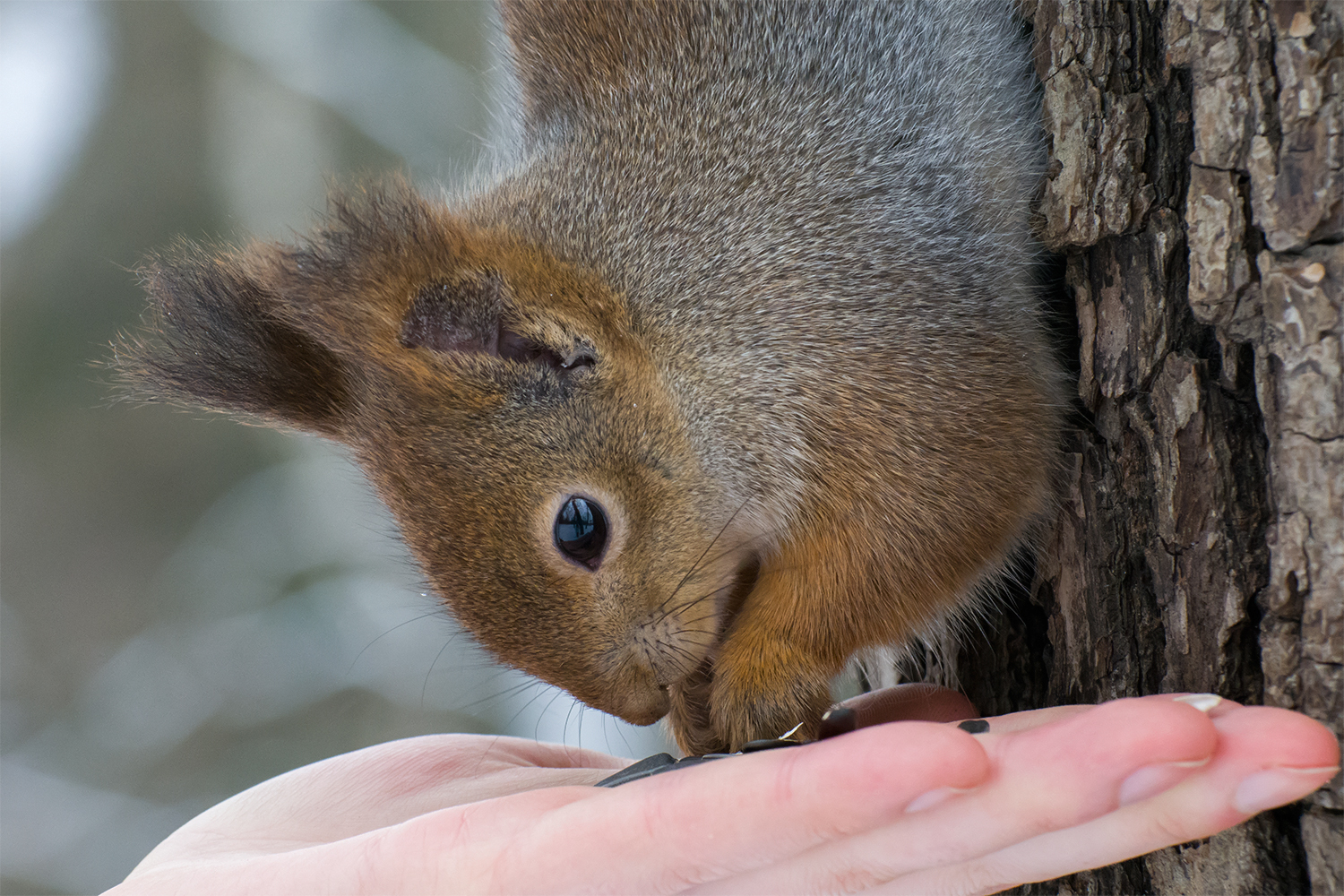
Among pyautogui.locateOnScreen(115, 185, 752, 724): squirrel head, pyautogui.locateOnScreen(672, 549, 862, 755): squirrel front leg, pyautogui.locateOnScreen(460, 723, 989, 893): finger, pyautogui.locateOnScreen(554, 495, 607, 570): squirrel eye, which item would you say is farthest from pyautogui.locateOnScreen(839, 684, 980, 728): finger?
pyautogui.locateOnScreen(460, 723, 989, 893): finger

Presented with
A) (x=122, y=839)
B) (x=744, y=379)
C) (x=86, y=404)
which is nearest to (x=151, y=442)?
(x=86, y=404)

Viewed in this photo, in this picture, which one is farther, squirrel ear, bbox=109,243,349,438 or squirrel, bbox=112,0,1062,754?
squirrel ear, bbox=109,243,349,438

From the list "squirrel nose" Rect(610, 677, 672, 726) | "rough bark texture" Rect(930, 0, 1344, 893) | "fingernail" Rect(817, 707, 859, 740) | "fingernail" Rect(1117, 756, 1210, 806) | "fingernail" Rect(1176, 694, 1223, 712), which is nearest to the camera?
"fingernail" Rect(1117, 756, 1210, 806)

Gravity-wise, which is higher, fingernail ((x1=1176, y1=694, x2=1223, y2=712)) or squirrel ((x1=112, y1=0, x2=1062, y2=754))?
squirrel ((x1=112, y1=0, x2=1062, y2=754))

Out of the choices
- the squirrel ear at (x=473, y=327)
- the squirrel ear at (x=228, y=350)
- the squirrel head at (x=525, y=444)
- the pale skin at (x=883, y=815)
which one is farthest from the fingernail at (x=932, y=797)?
the squirrel ear at (x=228, y=350)

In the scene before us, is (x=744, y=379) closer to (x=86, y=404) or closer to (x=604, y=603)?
(x=604, y=603)

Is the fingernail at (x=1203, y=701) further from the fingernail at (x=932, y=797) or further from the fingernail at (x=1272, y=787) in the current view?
the fingernail at (x=932, y=797)

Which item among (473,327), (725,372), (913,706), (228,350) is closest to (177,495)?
(228,350)

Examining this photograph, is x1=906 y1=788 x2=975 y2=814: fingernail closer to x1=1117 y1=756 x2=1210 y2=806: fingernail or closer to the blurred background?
x1=1117 y1=756 x2=1210 y2=806: fingernail
